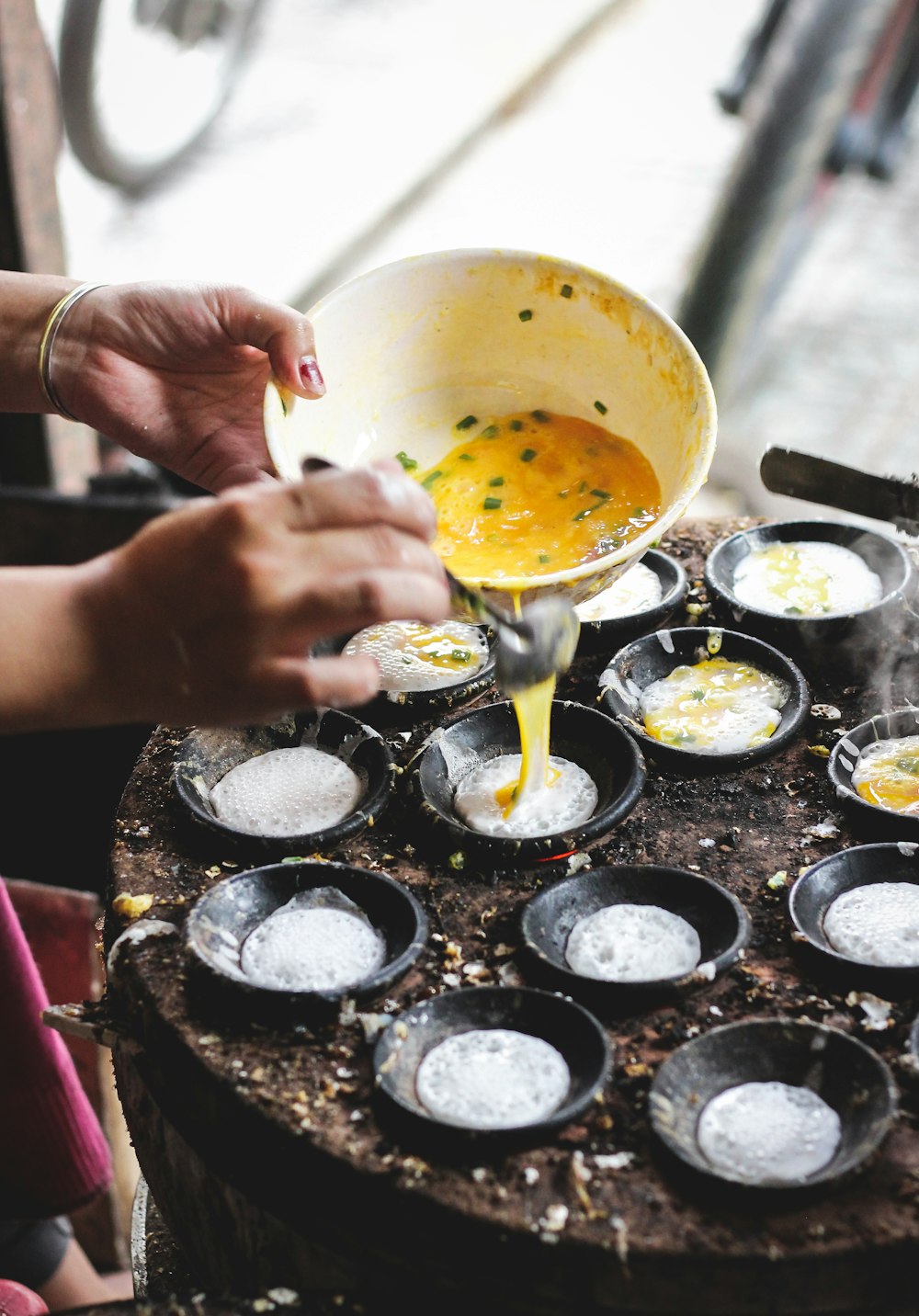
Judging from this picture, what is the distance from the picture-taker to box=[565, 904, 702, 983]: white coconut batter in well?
204 centimetres

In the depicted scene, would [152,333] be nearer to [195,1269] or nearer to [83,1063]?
[195,1269]

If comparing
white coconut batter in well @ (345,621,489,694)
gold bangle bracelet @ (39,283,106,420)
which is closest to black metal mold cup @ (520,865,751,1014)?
white coconut batter in well @ (345,621,489,694)

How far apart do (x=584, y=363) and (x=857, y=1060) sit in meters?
1.39

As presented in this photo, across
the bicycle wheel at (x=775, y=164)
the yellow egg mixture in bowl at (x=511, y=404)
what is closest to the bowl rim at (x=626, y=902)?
the yellow egg mixture in bowl at (x=511, y=404)

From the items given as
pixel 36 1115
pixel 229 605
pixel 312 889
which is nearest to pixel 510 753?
pixel 312 889

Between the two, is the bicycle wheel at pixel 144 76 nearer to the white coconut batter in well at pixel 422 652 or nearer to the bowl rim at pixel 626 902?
the white coconut batter in well at pixel 422 652

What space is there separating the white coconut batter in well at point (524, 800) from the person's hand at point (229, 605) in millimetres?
702

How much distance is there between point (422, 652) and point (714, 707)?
2.11 feet

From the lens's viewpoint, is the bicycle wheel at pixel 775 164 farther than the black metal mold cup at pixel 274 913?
Yes

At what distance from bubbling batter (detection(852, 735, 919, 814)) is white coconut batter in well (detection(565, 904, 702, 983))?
0.48 m

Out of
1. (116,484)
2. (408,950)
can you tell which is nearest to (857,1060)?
(408,950)

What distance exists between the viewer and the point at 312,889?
7.26 feet

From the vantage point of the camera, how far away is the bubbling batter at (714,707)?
253 cm

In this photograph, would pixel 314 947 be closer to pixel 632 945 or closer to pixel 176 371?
pixel 632 945
